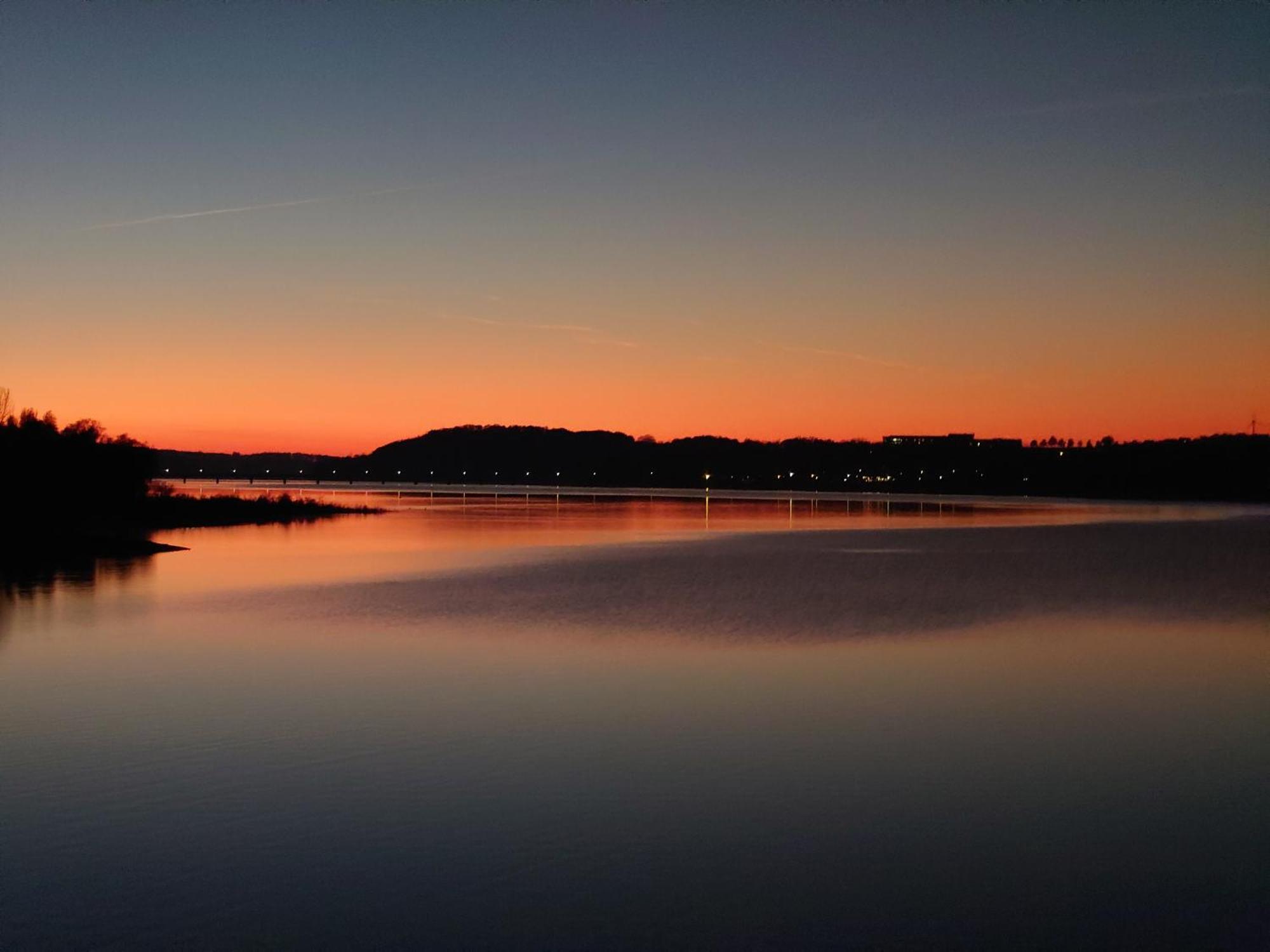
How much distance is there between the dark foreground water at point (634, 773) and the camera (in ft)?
30.7

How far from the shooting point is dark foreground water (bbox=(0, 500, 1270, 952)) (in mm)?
9352

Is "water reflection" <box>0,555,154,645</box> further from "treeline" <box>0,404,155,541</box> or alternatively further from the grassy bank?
the grassy bank

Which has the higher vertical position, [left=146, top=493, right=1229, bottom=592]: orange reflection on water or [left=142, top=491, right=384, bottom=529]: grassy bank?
[left=142, top=491, right=384, bottom=529]: grassy bank

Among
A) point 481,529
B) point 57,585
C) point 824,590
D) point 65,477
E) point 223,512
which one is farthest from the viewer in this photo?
point 223,512

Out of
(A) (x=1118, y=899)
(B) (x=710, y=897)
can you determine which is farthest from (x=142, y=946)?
(A) (x=1118, y=899)

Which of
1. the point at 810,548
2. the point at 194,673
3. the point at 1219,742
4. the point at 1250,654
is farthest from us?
the point at 810,548

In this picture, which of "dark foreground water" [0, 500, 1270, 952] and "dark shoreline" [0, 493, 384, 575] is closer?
"dark foreground water" [0, 500, 1270, 952]

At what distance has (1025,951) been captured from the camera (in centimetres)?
864

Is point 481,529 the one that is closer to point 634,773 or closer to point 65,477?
point 65,477

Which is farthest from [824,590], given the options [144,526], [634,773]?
[144,526]

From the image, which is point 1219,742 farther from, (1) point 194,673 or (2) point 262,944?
(1) point 194,673

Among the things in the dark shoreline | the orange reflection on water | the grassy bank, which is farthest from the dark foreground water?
the grassy bank

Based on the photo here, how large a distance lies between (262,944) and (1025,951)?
5.44 meters

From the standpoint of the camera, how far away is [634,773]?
13.9m
